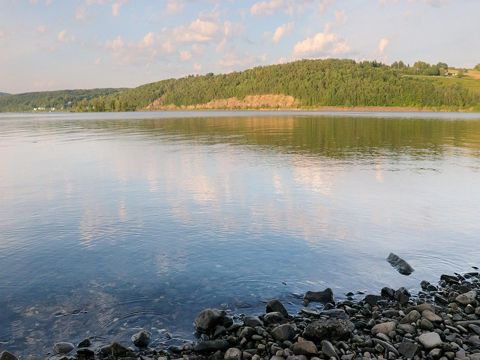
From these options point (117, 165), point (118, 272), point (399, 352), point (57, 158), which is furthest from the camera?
point (57, 158)

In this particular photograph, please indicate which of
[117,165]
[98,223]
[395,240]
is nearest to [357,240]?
[395,240]

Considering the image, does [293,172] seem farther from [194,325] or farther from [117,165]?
[194,325]

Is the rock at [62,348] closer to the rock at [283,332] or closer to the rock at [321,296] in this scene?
the rock at [283,332]

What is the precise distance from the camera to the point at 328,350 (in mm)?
12336

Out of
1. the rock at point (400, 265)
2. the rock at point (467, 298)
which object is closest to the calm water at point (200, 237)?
the rock at point (400, 265)

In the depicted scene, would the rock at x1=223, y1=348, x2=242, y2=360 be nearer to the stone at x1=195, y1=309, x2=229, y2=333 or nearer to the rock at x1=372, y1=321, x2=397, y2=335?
the stone at x1=195, y1=309, x2=229, y2=333

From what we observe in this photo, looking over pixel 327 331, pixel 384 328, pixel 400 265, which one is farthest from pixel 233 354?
pixel 400 265

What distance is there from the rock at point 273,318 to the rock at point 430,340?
13.2 feet

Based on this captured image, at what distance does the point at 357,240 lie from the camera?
919 inches

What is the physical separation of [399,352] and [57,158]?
51.4m

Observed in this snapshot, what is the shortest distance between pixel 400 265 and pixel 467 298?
3.94 meters

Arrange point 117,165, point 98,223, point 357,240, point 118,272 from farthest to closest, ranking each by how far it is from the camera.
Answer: point 117,165, point 98,223, point 357,240, point 118,272

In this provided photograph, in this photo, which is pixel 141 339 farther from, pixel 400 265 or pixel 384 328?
pixel 400 265

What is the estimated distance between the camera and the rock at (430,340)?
12.5m
